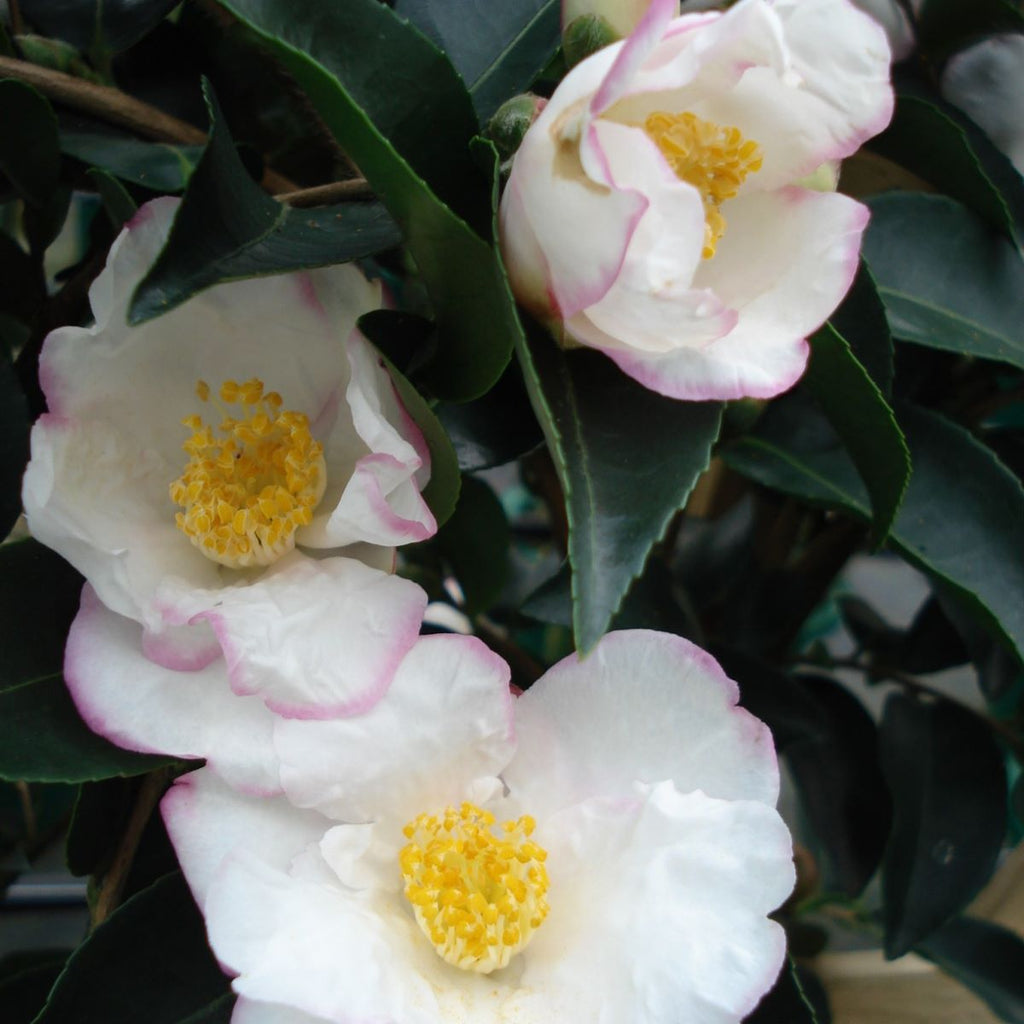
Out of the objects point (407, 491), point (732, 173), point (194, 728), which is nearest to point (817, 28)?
point (732, 173)

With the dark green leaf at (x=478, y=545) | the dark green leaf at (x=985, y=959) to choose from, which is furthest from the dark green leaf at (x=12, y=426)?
the dark green leaf at (x=985, y=959)

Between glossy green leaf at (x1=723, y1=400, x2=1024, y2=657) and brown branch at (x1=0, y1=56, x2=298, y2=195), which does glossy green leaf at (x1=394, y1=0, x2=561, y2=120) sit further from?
glossy green leaf at (x1=723, y1=400, x2=1024, y2=657)

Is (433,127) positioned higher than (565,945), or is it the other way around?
(433,127)

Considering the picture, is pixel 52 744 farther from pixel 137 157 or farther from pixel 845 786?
pixel 845 786

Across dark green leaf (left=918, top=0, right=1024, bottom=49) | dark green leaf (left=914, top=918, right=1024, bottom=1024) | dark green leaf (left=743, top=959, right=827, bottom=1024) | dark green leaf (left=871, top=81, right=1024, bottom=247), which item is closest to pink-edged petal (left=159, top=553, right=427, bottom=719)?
dark green leaf (left=743, top=959, right=827, bottom=1024)

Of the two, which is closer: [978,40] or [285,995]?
[285,995]

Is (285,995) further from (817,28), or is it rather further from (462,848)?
(817,28)
